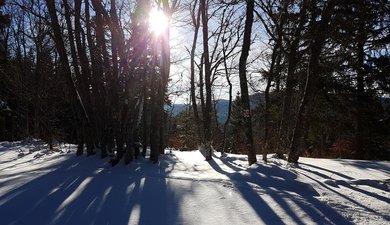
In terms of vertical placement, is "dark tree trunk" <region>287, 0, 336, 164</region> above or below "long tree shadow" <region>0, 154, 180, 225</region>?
above

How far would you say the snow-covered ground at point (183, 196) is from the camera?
4.52 m

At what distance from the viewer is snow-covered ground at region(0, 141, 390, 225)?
452 centimetres

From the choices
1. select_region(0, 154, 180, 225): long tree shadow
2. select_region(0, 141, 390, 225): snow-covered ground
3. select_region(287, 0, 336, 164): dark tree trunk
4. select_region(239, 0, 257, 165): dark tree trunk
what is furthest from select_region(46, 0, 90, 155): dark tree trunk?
select_region(287, 0, 336, 164): dark tree trunk

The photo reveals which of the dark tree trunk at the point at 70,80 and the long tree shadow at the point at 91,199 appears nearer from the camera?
the long tree shadow at the point at 91,199

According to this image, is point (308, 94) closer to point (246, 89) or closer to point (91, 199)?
point (246, 89)

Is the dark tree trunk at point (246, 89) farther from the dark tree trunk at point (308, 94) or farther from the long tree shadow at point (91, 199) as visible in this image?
the long tree shadow at point (91, 199)

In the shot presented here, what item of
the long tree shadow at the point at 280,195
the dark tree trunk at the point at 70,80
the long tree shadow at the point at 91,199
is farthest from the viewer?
the dark tree trunk at the point at 70,80

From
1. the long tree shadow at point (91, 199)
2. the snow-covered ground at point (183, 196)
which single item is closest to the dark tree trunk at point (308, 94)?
the snow-covered ground at point (183, 196)

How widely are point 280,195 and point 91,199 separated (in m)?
2.59

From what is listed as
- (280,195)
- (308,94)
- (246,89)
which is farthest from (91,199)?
(308,94)

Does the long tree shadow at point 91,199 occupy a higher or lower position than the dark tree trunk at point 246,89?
lower

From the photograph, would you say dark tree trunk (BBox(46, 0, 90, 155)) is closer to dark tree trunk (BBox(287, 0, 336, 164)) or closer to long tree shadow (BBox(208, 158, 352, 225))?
long tree shadow (BBox(208, 158, 352, 225))

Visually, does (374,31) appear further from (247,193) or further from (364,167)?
(247,193)

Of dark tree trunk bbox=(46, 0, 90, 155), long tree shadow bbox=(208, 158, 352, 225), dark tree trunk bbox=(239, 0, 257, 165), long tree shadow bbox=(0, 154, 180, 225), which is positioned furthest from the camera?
dark tree trunk bbox=(46, 0, 90, 155)
